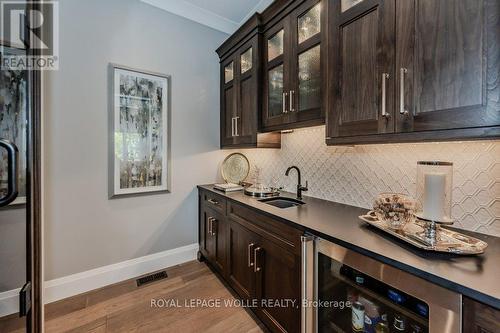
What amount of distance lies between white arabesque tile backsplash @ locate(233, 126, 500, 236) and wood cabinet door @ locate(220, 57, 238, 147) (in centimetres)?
61

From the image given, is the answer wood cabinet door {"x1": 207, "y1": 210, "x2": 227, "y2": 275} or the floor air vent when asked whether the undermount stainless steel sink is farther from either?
the floor air vent

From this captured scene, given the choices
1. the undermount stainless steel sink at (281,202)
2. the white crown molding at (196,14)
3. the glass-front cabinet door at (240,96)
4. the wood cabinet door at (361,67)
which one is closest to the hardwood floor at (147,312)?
the undermount stainless steel sink at (281,202)

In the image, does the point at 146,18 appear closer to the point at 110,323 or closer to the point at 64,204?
the point at 64,204

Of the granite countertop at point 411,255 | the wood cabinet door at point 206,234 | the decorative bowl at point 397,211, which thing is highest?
the decorative bowl at point 397,211

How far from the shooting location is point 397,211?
→ 109 centimetres

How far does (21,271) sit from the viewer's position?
1647 millimetres

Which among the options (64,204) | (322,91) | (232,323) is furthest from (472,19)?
(64,204)

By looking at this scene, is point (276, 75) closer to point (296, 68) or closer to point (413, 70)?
point (296, 68)

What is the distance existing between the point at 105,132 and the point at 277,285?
6.90 feet

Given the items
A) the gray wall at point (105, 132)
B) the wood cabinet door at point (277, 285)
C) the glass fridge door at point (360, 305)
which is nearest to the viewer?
the glass fridge door at point (360, 305)

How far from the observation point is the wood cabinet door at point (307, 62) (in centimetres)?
149

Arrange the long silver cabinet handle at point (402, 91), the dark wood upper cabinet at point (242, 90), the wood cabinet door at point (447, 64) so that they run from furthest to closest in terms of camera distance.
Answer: the dark wood upper cabinet at point (242, 90), the long silver cabinet handle at point (402, 91), the wood cabinet door at point (447, 64)

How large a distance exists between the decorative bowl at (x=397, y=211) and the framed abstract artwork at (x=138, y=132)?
2169 mm

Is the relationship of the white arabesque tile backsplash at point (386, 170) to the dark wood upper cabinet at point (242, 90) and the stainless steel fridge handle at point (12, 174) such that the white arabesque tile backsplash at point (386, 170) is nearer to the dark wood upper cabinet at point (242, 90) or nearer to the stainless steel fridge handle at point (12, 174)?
the dark wood upper cabinet at point (242, 90)
